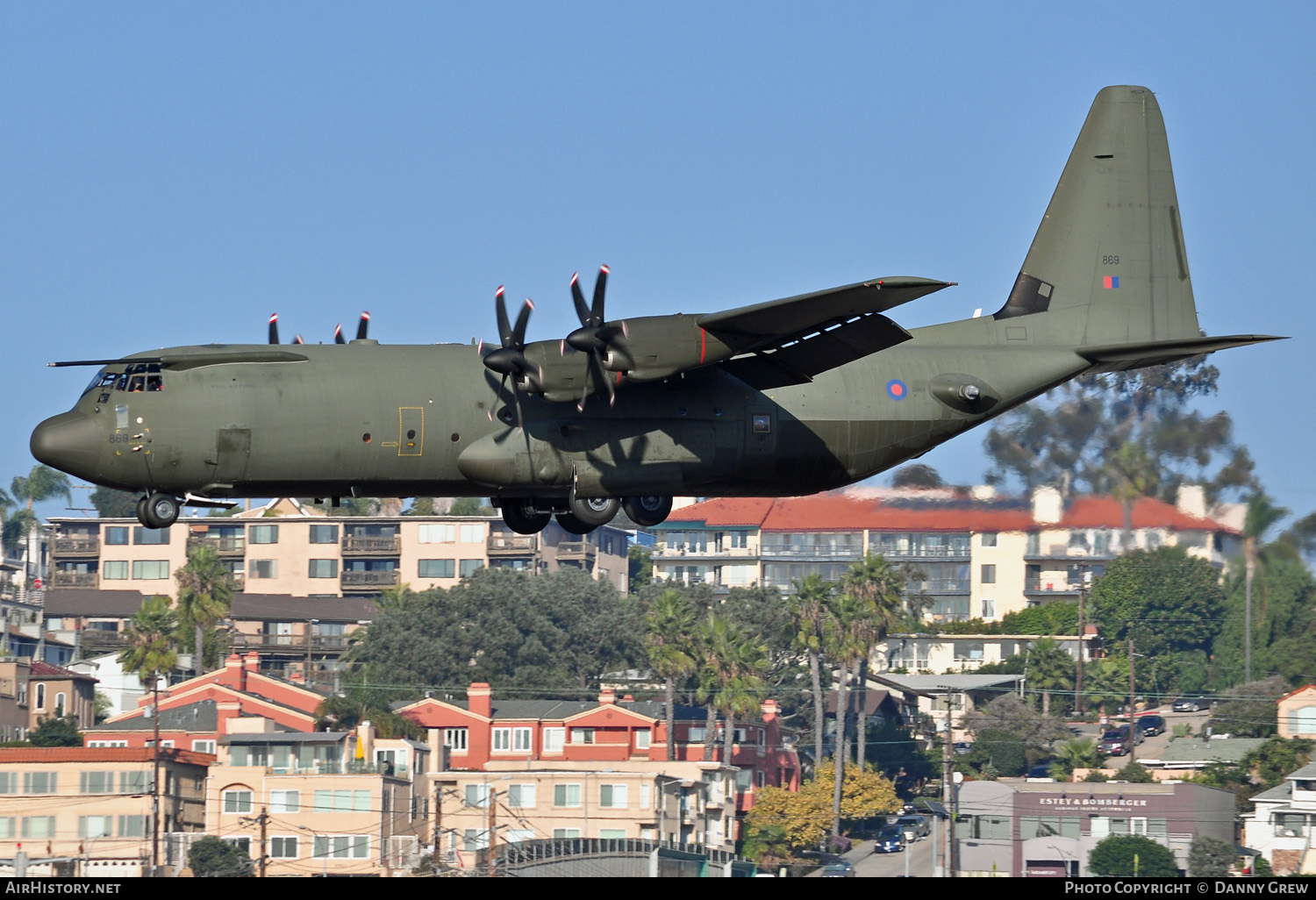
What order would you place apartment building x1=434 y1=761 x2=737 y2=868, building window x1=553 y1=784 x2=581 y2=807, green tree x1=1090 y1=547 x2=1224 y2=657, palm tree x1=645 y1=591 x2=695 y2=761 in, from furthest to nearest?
palm tree x1=645 y1=591 x2=695 y2=761, building window x1=553 y1=784 x2=581 y2=807, green tree x1=1090 y1=547 x2=1224 y2=657, apartment building x1=434 y1=761 x2=737 y2=868

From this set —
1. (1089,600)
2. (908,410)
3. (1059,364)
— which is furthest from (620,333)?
(1089,600)

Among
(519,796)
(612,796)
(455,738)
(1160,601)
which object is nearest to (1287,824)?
(1160,601)

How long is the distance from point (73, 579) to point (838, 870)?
74562 mm

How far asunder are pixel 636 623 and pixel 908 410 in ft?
249

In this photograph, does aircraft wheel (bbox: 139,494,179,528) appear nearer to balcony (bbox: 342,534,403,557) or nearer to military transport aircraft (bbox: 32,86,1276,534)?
military transport aircraft (bbox: 32,86,1276,534)

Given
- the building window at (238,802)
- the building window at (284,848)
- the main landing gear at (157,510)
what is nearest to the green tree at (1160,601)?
the building window at (284,848)

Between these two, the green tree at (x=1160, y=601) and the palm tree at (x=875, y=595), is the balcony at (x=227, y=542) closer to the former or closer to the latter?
the palm tree at (x=875, y=595)

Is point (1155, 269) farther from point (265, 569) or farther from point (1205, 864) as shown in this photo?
point (265, 569)

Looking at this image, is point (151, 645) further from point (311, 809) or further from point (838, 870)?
point (838, 870)

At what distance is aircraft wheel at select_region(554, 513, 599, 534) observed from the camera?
28766 mm

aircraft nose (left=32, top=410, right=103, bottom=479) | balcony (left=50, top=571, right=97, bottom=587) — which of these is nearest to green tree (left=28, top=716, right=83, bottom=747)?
balcony (left=50, top=571, right=97, bottom=587)

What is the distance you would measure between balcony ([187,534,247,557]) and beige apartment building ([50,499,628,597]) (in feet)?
0.20

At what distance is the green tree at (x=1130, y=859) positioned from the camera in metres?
58.8

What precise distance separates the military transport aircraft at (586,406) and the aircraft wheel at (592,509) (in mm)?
44
